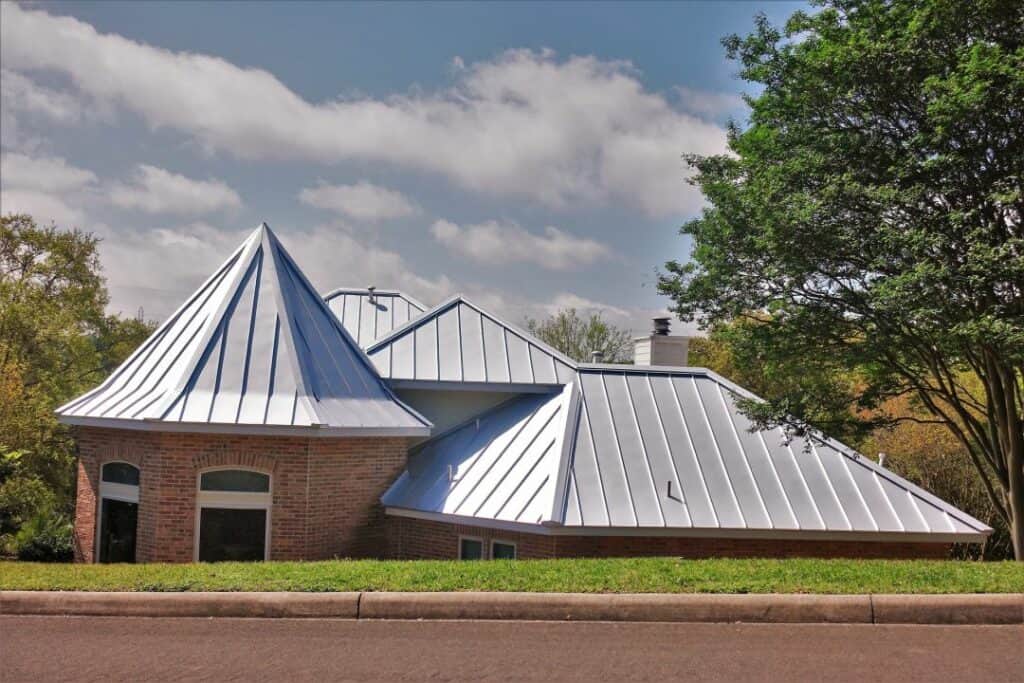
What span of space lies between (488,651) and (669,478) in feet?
30.8

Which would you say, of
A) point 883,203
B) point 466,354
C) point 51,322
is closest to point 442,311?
point 466,354

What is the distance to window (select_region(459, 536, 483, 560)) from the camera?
645 inches

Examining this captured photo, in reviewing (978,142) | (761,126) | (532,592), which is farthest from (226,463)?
(978,142)

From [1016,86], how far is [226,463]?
1269cm

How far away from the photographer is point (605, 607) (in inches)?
341

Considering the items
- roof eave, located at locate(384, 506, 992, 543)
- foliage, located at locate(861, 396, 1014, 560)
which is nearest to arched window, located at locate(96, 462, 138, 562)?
roof eave, located at locate(384, 506, 992, 543)

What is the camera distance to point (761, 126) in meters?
15.1

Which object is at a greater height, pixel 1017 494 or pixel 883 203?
pixel 883 203

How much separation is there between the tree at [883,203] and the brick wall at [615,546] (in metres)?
2.05

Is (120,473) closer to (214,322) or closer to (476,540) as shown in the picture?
(214,322)

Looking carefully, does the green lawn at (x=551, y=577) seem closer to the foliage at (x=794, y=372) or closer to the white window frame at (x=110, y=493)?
the white window frame at (x=110, y=493)

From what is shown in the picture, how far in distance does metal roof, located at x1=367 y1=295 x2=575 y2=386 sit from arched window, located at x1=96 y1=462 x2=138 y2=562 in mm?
5287

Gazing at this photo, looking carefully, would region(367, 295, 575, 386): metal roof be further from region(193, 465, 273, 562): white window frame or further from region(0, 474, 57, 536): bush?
region(0, 474, 57, 536): bush

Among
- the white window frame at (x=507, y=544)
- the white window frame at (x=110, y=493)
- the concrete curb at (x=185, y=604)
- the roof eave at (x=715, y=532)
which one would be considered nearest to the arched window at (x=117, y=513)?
the white window frame at (x=110, y=493)
